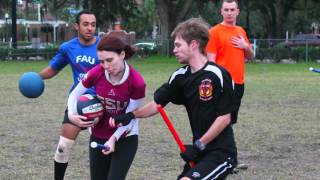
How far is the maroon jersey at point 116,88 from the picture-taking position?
5609 millimetres

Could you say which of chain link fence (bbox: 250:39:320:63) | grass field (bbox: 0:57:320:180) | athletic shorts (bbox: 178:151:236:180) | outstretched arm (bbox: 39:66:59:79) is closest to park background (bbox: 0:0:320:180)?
→ grass field (bbox: 0:57:320:180)

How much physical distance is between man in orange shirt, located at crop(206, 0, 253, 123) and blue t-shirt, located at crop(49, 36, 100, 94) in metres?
1.68

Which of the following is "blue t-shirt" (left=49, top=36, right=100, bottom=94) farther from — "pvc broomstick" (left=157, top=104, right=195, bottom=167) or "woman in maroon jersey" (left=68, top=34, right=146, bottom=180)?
"pvc broomstick" (left=157, top=104, right=195, bottom=167)

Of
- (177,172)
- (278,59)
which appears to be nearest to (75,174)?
(177,172)

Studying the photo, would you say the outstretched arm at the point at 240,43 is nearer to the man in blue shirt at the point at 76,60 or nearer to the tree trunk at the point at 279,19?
the man in blue shirt at the point at 76,60

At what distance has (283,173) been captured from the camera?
27.6 feet

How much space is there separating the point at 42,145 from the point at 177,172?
2932mm

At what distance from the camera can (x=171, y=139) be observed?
11.1 meters

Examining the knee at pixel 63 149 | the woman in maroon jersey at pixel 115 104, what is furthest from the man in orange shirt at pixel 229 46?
the woman in maroon jersey at pixel 115 104

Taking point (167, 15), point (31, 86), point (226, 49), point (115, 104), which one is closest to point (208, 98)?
point (115, 104)

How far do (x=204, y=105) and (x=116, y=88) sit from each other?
0.98 m

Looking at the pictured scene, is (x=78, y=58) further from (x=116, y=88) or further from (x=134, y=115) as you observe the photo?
(x=134, y=115)

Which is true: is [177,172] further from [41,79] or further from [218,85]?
[218,85]

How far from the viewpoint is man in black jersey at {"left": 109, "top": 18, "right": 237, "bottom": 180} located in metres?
4.83
